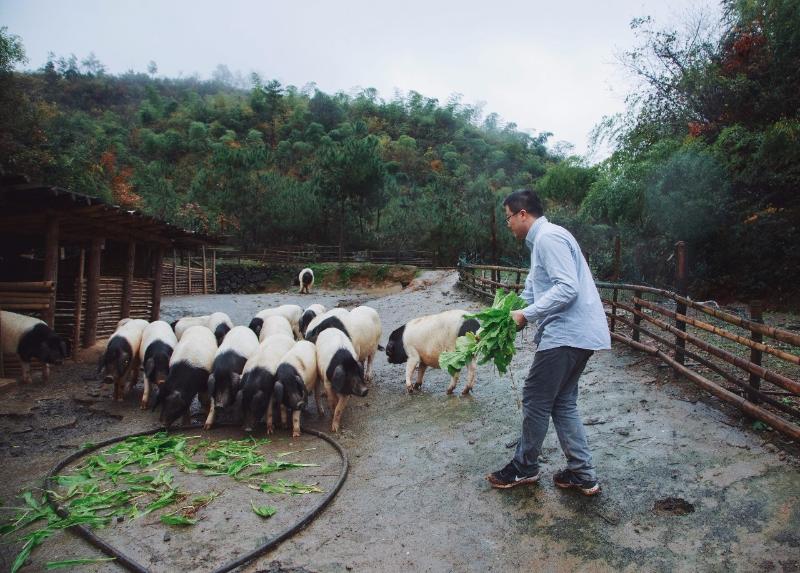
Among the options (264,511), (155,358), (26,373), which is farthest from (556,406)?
(26,373)

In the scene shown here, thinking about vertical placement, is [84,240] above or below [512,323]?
above

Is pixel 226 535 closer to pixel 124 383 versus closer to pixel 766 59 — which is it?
pixel 124 383

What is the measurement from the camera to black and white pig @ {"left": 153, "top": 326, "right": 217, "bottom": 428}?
534 centimetres

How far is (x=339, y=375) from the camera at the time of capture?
5418 mm

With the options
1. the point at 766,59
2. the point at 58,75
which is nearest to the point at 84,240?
the point at 766,59

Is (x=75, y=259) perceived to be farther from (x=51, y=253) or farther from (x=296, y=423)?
(x=296, y=423)

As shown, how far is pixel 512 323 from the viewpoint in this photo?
3709 millimetres

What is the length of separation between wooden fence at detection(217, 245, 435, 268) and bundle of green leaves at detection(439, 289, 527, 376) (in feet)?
81.7

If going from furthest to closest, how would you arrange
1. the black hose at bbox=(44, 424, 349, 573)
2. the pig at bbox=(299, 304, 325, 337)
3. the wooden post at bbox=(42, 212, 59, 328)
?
the pig at bbox=(299, 304, 325, 337), the wooden post at bbox=(42, 212, 59, 328), the black hose at bbox=(44, 424, 349, 573)

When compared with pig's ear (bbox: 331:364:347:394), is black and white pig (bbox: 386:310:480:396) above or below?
above

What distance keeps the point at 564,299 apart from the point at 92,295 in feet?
29.3

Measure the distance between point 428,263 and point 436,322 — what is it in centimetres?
2306

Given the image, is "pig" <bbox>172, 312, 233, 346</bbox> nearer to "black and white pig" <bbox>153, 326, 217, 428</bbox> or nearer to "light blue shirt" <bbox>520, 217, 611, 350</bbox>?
"black and white pig" <bbox>153, 326, 217, 428</bbox>

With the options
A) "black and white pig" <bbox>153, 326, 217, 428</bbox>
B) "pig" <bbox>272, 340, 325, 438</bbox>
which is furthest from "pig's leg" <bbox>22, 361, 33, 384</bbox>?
"pig" <bbox>272, 340, 325, 438</bbox>
